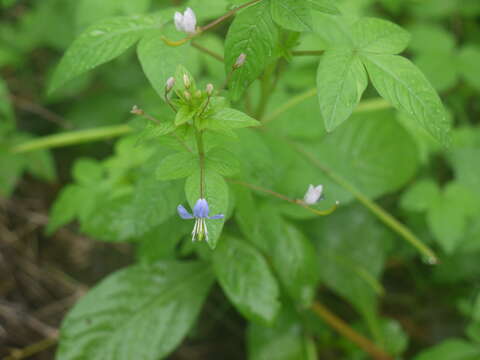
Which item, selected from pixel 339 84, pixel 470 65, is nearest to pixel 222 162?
pixel 339 84

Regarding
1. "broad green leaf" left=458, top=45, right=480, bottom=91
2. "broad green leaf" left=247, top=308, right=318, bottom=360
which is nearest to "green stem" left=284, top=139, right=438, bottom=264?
"broad green leaf" left=247, top=308, right=318, bottom=360

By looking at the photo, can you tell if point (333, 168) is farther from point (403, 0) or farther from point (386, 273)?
point (403, 0)

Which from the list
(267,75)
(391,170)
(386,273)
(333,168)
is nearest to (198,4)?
(267,75)

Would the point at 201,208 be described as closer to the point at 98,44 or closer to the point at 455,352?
the point at 98,44

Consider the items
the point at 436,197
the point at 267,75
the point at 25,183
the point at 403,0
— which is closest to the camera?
the point at 267,75

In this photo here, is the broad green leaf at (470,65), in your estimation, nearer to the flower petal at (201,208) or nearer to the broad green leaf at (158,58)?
the broad green leaf at (158,58)

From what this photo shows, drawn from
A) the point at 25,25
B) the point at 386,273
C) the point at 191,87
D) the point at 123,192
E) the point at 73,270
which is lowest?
the point at 386,273

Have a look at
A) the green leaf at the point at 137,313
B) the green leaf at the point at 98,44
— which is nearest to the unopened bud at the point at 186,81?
the green leaf at the point at 98,44
